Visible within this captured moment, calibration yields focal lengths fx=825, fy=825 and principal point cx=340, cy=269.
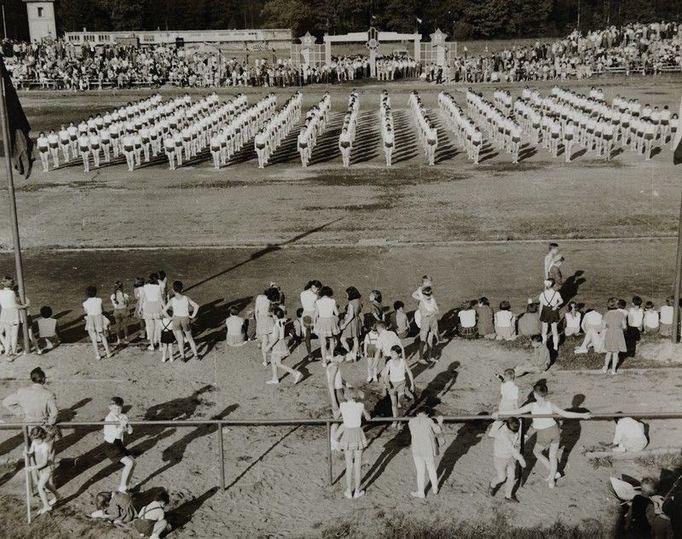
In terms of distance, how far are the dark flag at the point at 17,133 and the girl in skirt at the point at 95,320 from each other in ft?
8.68

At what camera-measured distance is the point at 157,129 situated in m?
31.3

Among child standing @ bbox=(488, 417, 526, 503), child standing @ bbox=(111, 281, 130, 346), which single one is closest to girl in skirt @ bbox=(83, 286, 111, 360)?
child standing @ bbox=(111, 281, 130, 346)

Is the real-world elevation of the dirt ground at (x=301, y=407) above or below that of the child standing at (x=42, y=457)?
below

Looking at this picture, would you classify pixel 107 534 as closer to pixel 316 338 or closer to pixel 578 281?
pixel 316 338

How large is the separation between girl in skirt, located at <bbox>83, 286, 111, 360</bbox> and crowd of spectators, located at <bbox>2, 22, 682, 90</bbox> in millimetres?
40374

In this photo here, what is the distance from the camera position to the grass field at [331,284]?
31.0 feet

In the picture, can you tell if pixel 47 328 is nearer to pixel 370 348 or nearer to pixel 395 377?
pixel 370 348

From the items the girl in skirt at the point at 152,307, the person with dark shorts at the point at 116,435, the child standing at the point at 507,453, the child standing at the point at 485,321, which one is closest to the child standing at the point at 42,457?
the person with dark shorts at the point at 116,435

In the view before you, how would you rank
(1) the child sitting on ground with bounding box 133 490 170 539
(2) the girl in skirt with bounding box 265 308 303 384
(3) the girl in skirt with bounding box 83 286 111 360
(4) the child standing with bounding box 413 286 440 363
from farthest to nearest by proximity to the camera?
(3) the girl in skirt with bounding box 83 286 111 360 < (4) the child standing with bounding box 413 286 440 363 < (2) the girl in skirt with bounding box 265 308 303 384 < (1) the child sitting on ground with bounding box 133 490 170 539

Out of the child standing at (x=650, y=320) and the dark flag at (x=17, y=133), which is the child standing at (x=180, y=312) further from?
the child standing at (x=650, y=320)

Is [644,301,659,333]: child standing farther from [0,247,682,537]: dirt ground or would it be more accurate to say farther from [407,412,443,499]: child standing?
[407,412,443,499]: child standing

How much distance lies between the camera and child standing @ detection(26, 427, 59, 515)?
365 inches

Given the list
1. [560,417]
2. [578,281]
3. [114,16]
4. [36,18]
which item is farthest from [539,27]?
[560,417]

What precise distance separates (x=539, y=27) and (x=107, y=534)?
65138 millimetres
